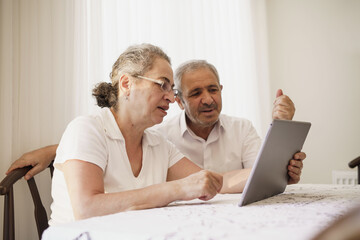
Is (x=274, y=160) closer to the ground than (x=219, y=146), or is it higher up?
higher up

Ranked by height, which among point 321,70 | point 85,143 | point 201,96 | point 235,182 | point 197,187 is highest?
point 321,70

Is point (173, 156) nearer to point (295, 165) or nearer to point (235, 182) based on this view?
point (235, 182)

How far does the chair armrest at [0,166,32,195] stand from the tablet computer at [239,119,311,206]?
1040mm

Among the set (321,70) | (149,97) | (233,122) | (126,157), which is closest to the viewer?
(126,157)

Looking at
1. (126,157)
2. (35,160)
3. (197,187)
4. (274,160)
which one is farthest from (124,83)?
(274,160)

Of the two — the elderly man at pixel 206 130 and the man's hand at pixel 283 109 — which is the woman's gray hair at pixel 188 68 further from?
the man's hand at pixel 283 109

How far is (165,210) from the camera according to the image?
3.11 ft

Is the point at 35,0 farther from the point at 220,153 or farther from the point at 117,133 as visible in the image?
the point at 220,153

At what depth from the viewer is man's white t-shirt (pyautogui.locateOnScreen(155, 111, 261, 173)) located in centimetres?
207

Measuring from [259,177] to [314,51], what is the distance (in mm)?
2790

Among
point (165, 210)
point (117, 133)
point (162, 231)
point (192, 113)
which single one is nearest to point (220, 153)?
point (192, 113)

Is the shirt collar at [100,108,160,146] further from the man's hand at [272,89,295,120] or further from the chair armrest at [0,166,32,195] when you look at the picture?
the man's hand at [272,89,295,120]

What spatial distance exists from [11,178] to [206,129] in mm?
1082

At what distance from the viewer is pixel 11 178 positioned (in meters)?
1.56
